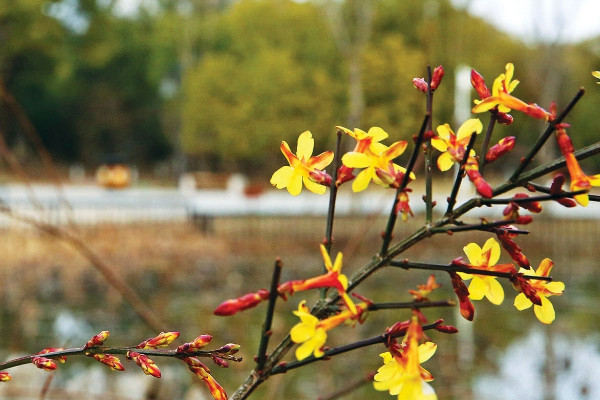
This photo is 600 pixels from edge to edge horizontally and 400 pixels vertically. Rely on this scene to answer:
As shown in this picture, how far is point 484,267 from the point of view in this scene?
63 centimetres

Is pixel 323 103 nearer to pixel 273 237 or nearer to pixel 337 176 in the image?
pixel 273 237

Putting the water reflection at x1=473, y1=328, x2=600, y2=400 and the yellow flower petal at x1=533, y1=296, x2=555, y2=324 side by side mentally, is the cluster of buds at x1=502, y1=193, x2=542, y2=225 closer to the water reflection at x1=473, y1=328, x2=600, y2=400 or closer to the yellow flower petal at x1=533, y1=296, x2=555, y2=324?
the yellow flower petal at x1=533, y1=296, x2=555, y2=324

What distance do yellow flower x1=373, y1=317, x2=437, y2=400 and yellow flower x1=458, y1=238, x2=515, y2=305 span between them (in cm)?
7

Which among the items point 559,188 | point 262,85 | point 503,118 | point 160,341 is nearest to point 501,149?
point 503,118

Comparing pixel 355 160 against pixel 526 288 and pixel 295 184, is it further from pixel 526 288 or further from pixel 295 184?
pixel 526 288

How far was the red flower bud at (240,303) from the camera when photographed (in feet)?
1.78

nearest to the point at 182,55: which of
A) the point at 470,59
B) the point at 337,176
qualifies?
the point at 470,59

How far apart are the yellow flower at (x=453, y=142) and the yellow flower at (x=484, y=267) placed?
8 centimetres

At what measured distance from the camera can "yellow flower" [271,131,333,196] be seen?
70 cm

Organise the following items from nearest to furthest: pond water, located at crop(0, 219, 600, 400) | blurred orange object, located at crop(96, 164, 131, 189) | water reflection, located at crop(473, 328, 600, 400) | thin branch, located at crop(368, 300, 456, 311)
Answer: thin branch, located at crop(368, 300, 456, 311)
water reflection, located at crop(473, 328, 600, 400)
pond water, located at crop(0, 219, 600, 400)
blurred orange object, located at crop(96, 164, 131, 189)

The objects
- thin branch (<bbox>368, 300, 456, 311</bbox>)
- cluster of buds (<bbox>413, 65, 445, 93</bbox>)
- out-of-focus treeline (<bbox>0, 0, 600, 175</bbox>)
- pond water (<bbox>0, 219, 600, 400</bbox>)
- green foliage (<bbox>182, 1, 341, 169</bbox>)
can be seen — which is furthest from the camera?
green foliage (<bbox>182, 1, 341, 169</bbox>)

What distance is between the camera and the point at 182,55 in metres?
30.8

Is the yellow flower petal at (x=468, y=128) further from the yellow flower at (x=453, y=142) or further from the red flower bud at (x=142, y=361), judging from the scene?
the red flower bud at (x=142, y=361)

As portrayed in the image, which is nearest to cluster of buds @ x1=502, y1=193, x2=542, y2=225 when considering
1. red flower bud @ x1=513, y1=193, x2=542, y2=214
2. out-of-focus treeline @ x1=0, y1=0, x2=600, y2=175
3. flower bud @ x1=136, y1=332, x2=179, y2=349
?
red flower bud @ x1=513, y1=193, x2=542, y2=214
